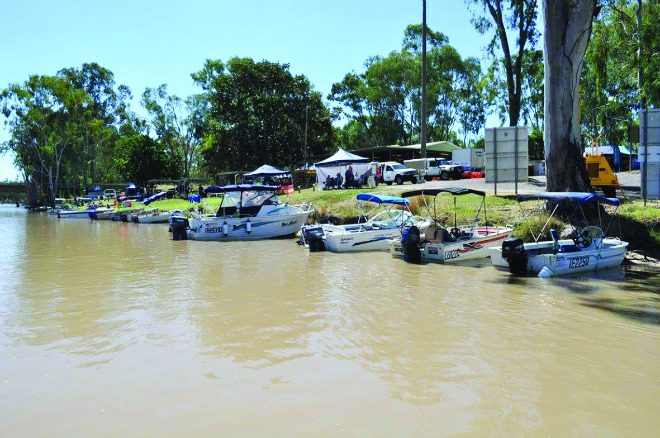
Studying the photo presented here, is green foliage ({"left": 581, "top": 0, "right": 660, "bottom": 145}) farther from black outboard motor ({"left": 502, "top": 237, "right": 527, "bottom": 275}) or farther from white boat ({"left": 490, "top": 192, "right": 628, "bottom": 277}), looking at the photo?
black outboard motor ({"left": 502, "top": 237, "right": 527, "bottom": 275})

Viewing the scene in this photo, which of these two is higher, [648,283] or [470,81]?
[470,81]

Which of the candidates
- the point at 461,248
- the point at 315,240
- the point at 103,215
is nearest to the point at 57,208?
the point at 103,215

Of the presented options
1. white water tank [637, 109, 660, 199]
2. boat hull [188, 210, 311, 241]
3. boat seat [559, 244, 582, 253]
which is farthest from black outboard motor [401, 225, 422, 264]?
boat hull [188, 210, 311, 241]

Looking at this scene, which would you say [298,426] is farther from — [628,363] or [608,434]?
[628,363]

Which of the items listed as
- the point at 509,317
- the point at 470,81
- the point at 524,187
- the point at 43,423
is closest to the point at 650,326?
the point at 509,317

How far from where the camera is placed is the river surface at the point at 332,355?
18.0 feet

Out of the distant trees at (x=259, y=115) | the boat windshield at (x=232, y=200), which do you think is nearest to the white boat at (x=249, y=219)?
the boat windshield at (x=232, y=200)

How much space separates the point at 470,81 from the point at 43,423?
2531 inches

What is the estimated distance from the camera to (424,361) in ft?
23.7

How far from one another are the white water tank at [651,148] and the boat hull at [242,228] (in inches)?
581

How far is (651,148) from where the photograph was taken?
16.9m

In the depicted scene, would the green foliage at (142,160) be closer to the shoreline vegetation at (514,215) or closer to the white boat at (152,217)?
the white boat at (152,217)

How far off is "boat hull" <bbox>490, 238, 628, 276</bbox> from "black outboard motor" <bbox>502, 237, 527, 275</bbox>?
0.58ft

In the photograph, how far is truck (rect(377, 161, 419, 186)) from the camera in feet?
119
